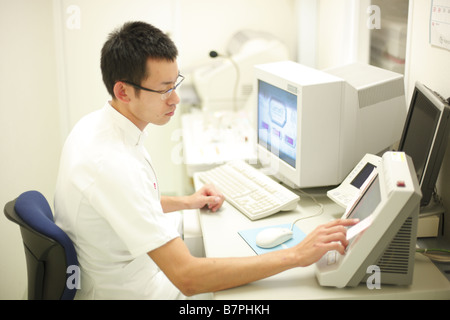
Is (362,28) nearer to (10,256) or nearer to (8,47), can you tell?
(8,47)

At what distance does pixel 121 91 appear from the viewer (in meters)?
1.40

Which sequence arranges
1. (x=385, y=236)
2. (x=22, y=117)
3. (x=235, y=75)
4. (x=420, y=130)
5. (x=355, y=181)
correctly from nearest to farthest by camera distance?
(x=385, y=236)
(x=420, y=130)
(x=355, y=181)
(x=22, y=117)
(x=235, y=75)

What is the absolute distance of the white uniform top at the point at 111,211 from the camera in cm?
126

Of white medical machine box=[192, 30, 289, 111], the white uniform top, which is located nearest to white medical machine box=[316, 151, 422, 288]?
the white uniform top

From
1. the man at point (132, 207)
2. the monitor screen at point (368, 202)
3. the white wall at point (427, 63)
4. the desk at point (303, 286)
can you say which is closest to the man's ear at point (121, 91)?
the man at point (132, 207)

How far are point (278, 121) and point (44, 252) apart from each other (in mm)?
967

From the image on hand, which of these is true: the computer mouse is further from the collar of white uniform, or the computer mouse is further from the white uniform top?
the collar of white uniform

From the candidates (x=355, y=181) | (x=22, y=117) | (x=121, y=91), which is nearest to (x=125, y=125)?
(x=121, y=91)

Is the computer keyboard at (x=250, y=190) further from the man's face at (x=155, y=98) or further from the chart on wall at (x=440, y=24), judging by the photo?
the chart on wall at (x=440, y=24)

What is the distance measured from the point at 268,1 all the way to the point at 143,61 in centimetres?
230

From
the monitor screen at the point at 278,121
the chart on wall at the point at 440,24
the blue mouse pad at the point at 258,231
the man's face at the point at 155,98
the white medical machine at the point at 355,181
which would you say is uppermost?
the chart on wall at the point at 440,24

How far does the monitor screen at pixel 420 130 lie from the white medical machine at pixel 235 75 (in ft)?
4.64

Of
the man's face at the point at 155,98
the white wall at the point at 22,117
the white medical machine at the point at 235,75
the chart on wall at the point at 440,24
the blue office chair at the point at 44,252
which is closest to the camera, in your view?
the blue office chair at the point at 44,252

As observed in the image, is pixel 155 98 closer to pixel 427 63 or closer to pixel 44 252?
pixel 44 252
